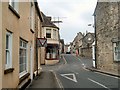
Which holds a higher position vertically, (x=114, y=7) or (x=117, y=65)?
(x=114, y=7)

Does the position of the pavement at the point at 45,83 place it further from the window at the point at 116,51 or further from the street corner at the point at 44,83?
the window at the point at 116,51

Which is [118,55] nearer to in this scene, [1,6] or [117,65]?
[117,65]

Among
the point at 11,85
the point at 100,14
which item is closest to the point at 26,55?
the point at 11,85

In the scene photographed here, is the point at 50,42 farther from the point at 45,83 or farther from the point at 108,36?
the point at 45,83

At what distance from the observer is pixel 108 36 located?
27.7 metres

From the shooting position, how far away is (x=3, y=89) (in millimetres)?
7594

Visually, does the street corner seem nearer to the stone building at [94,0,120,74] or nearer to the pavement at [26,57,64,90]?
the pavement at [26,57,64,90]

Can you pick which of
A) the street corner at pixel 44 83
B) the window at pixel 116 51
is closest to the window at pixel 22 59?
the street corner at pixel 44 83

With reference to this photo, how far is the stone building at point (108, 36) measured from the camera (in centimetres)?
2575

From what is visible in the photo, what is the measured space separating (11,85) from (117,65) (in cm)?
1809

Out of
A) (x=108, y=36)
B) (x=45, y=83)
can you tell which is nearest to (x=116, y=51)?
(x=108, y=36)

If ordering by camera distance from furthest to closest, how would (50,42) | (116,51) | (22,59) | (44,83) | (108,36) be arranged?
1. (50,42)
2. (108,36)
3. (116,51)
4. (44,83)
5. (22,59)

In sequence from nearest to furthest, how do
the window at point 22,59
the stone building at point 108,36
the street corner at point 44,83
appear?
the window at point 22,59
the street corner at point 44,83
the stone building at point 108,36

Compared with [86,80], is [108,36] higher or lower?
higher
